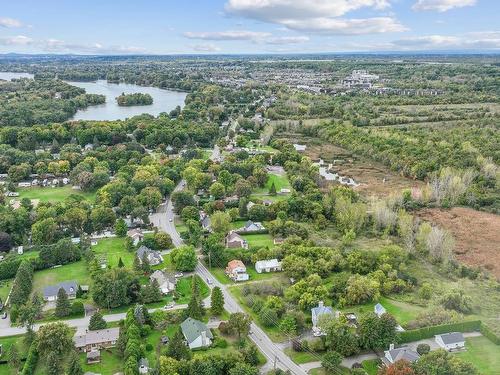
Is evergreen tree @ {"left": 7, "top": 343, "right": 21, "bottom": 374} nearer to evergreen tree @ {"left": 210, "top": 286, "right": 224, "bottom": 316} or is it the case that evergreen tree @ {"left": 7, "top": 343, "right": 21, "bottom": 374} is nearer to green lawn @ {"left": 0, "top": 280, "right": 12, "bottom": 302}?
green lawn @ {"left": 0, "top": 280, "right": 12, "bottom": 302}

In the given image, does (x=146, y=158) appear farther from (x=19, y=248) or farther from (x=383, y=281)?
(x=383, y=281)

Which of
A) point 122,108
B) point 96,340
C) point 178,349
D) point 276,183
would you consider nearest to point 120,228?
point 96,340

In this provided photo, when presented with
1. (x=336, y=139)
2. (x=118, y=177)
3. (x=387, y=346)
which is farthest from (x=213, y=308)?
(x=336, y=139)

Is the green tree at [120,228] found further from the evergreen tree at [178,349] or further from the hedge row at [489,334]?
the hedge row at [489,334]

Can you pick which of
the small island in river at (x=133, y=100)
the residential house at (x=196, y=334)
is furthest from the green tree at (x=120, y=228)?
the small island in river at (x=133, y=100)

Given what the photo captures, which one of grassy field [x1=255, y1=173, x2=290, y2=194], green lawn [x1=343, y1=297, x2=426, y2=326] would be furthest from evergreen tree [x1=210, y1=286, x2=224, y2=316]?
grassy field [x1=255, y1=173, x2=290, y2=194]

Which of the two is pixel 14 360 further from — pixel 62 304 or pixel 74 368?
pixel 62 304
